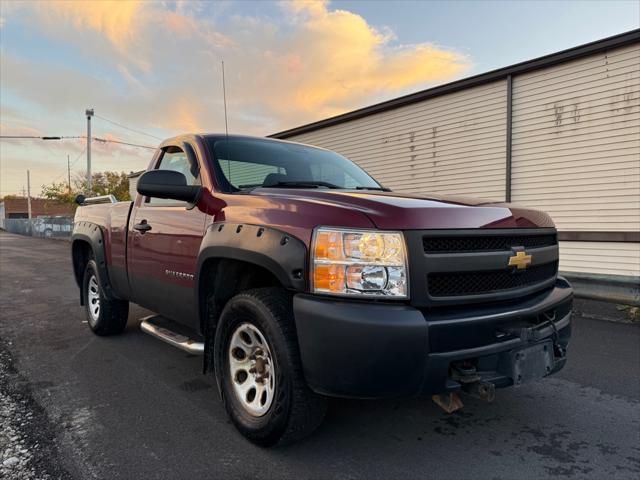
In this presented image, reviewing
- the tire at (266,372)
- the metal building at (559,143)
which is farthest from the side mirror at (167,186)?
the metal building at (559,143)

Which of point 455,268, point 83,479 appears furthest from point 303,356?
point 83,479

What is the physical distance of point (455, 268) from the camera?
2.27m

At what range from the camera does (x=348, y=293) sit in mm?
2164

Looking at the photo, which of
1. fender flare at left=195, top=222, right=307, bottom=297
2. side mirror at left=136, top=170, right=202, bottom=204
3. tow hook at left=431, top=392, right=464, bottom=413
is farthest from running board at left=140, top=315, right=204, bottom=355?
tow hook at left=431, top=392, right=464, bottom=413

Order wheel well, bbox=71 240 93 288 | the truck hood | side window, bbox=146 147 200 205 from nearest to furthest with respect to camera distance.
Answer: the truck hood < side window, bbox=146 147 200 205 < wheel well, bbox=71 240 93 288

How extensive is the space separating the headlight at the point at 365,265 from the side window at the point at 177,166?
1589 mm

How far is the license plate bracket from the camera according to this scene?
237 centimetres

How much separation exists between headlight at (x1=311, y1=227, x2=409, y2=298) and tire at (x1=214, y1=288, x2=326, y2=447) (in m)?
0.39

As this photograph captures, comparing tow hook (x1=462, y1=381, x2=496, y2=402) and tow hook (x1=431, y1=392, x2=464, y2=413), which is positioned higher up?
tow hook (x1=462, y1=381, x2=496, y2=402)

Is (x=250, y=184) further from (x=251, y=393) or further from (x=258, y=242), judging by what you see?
(x=251, y=393)

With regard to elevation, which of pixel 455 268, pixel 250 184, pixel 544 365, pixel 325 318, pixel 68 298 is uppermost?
pixel 250 184

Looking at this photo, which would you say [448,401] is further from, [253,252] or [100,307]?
[100,307]

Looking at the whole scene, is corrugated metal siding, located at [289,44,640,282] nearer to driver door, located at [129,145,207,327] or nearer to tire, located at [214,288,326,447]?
driver door, located at [129,145,207,327]

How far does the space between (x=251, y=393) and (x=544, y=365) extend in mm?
1681
